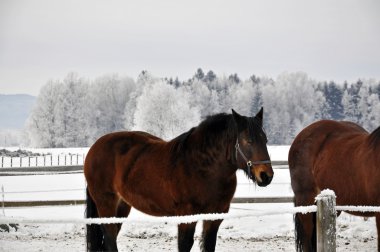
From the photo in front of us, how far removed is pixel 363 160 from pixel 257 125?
1.55 meters

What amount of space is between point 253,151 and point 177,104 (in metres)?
51.0

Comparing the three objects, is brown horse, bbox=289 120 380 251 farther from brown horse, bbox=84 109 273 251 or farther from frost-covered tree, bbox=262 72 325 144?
frost-covered tree, bbox=262 72 325 144

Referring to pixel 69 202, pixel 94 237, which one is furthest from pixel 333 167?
pixel 69 202

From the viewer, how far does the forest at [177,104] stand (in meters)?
55.8

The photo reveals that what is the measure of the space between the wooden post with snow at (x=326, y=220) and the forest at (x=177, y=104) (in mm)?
44594

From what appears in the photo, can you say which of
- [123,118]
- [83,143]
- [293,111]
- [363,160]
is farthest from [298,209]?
[293,111]

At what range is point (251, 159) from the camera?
4.62 m

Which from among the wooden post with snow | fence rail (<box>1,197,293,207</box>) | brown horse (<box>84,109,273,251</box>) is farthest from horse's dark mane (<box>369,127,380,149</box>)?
fence rail (<box>1,197,293,207</box>)

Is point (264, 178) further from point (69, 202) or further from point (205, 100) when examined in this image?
point (205, 100)

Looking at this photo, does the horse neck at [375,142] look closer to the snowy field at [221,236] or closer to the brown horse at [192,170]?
the brown horse at [192,170]

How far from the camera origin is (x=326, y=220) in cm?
381

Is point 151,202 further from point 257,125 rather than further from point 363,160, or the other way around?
point 363,160

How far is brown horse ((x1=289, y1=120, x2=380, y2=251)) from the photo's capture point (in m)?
5.42

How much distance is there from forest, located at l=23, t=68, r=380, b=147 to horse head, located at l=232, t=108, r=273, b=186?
43616 mm
